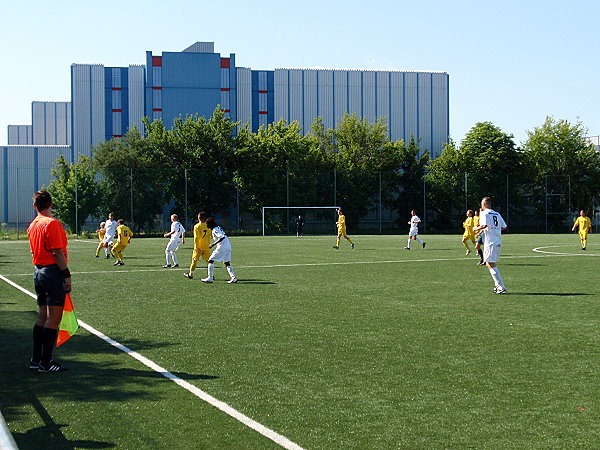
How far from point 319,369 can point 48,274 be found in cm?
302

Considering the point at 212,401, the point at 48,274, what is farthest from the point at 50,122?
the point at 212,401

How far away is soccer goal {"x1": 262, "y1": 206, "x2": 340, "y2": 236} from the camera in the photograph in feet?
187

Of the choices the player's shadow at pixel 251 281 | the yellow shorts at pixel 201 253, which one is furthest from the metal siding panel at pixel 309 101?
the player's shadow at pixel 251 281

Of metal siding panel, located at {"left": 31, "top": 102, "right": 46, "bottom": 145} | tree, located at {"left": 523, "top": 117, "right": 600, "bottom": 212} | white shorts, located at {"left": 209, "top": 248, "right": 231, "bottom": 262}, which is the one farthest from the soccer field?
metal siding panel, located at {"left": 31, "top": 102, "right": 46, "bottom": 145}

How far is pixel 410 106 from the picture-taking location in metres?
75.4

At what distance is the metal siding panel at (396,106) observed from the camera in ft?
245

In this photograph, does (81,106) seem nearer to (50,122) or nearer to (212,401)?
(50,122)

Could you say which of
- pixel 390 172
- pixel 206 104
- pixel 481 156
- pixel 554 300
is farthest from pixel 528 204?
pixel 554 300

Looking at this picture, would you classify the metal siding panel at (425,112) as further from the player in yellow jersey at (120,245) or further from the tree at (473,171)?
the player in yellow jersey at (120,245)

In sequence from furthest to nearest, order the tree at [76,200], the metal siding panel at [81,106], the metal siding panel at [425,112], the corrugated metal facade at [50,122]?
the corrugated metal facade at [50,122] → the metal siding panel at [425,112] → the metal siding panel at [81,106] → the tree at [76,200]

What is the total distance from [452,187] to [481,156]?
5.03 m

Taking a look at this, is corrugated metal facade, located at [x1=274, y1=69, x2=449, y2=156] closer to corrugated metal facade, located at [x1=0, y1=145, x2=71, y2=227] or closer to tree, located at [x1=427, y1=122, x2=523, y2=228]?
tree, located at [x1=427, y1=122, x2=523, y2=228]

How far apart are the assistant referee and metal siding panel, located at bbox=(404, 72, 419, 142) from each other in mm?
69182

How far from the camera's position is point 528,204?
211 ft
